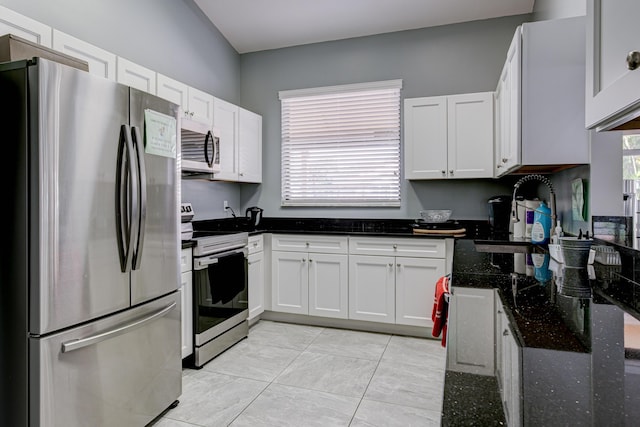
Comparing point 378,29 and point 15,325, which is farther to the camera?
point 378,29

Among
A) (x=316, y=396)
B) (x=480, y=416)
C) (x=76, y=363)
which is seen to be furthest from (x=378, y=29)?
(x=480, y=416)

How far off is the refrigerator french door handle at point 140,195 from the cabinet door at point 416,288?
208cm

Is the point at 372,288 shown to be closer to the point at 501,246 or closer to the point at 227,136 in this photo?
the point at 501,246

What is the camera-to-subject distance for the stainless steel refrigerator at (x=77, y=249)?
1477mm

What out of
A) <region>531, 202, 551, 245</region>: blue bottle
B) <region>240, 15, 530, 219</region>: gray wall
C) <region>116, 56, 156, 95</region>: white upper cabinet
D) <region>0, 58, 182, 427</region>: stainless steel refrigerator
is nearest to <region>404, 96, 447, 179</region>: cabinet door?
<region>240, 15, 530, 219</region>: gray wall

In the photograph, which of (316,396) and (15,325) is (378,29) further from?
(15,325)

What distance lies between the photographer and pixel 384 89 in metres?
3.84

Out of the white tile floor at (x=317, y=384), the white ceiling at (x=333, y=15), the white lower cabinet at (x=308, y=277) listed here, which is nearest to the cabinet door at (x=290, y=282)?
the white lower cabinet at (x=308, y=277)

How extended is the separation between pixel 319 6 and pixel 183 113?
1.61 metres

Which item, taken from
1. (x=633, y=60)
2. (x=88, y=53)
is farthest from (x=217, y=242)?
(x=633, y=60)

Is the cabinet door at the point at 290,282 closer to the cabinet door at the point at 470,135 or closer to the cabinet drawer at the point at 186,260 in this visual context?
the cabinet drawer at the point at 186,260

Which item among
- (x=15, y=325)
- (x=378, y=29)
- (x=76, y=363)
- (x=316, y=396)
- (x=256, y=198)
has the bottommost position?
(x=316, y=396)

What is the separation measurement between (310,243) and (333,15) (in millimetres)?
2132

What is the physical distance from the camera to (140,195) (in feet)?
6.10
